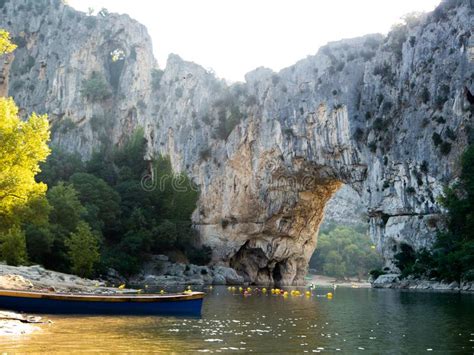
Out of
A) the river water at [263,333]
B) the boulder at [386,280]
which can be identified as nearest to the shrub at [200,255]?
the boulder at [386,280]

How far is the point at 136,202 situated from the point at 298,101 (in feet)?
80.1

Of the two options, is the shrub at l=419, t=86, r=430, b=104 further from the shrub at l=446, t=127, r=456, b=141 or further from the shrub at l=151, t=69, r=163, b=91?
the shrub at l=151, t=69, r=163, b=91

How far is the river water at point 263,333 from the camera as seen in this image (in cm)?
1191

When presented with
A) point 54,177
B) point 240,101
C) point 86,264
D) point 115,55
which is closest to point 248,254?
point 240,101

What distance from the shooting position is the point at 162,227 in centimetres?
6394

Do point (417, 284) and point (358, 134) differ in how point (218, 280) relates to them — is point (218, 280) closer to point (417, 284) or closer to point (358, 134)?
point (358, 134)

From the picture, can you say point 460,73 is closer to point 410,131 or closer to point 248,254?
point 410,131

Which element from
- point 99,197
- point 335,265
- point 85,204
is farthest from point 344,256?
point 85,204

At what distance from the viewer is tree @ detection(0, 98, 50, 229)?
23484mm

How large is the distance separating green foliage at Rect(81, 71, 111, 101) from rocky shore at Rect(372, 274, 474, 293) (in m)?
52.1

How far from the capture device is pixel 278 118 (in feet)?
206

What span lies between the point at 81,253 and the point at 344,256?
7242 cm

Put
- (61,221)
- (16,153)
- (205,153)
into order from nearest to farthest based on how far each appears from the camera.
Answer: (16,153)
(61,221)
(205,153)

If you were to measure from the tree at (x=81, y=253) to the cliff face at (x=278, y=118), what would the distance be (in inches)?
1057
